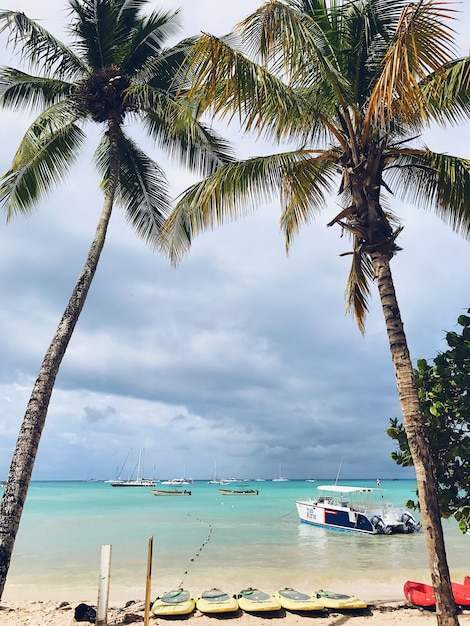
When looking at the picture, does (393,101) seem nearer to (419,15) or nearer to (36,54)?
(419,15)

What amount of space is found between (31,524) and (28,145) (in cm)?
3321

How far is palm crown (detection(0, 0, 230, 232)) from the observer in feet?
35.8

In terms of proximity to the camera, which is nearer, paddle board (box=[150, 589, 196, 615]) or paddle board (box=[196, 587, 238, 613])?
paddle board (box=[150, 589, 196, 615])

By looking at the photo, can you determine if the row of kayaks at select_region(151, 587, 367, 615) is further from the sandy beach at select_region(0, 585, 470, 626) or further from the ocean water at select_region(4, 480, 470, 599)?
the ocean water at select_region(4, 480, 470, 599)

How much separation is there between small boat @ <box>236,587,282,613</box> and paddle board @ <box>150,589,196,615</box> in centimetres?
100

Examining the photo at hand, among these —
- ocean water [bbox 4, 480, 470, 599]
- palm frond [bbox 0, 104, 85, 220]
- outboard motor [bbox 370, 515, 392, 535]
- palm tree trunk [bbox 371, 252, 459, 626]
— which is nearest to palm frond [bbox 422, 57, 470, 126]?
palm tree trunk [bbox 371, 252, 459, 626]

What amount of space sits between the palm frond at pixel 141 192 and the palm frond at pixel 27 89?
61.9 inches

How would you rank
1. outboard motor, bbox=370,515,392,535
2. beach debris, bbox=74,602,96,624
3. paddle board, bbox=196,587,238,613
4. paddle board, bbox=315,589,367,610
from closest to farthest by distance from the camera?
beach debris, bbox=74,602,96,624 < paddle board, bbox=196,587,238,613 < paddle board, bbox=315,589,367,610 < outboard motor, bbox=370,515,392,535

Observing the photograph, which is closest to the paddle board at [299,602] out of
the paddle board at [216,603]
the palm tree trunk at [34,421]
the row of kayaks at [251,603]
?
the row of kayaks at [251,603]

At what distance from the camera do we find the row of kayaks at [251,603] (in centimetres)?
937

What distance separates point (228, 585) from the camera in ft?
48.7

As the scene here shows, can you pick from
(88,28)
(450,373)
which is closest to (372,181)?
(450,373)

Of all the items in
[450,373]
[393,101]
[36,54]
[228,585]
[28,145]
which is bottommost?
[228,585]

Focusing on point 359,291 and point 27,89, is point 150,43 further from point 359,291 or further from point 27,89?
point 359,291
